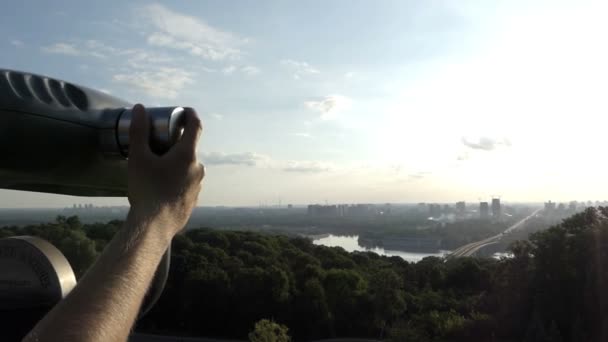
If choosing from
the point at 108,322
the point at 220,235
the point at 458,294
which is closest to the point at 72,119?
the point at 108,322

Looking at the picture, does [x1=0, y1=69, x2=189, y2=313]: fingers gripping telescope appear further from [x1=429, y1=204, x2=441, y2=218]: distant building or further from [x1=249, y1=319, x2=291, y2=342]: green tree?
[x1=429, y1=204, x2=441, y2=218]: distant building

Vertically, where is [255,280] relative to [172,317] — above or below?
above

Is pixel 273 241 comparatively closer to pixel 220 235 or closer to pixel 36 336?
pixel 220 235

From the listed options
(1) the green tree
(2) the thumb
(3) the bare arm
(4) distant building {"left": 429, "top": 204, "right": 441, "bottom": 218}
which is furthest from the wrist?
(4) distant building {"left": 429, "top": 204, "right": 441, "bottom": 218}

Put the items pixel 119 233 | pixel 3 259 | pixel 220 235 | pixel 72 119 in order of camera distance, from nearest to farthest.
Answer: pixel 119 233, pixel 72 119, pixel 3 259, pixel 220 235

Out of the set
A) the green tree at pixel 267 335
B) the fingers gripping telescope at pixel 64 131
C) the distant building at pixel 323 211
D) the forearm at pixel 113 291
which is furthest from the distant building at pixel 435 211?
the forearm at pixel 113 291

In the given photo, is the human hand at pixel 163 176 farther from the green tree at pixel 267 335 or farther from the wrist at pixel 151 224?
the green tree at pixel 267 335

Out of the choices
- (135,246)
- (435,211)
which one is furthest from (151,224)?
(435,211)
